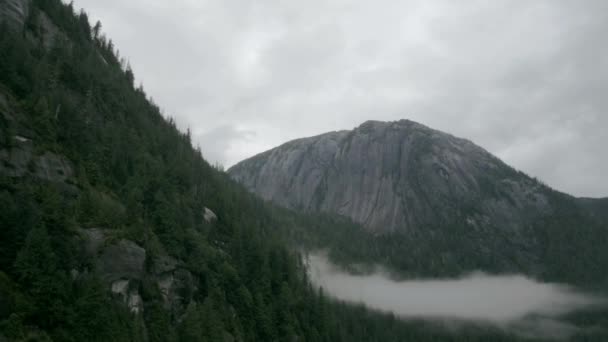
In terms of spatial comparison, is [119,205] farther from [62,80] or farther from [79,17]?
[79,17]

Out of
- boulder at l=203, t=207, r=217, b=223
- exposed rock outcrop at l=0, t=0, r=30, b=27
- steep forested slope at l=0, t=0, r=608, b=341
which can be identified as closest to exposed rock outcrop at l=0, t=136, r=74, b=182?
steep forested slope at l=0, t=0, r=608, b=341

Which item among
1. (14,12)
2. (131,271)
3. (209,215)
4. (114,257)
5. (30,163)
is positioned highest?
(14,12)

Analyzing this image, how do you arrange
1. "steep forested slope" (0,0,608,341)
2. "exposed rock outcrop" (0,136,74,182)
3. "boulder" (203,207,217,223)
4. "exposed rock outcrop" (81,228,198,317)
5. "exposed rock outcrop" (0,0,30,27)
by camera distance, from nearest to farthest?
"steep forested slope" (0,0,608,341) < "exposed rock outcrop" (0,136,74,182) < "exposed rock outcrop" (81,228,198,317) < "exposed rock outcrop" (0,0,30,27) < "boulder" (203,207,217,223)

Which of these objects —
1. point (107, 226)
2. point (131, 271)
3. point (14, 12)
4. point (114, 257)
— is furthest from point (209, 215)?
point (14, 12)

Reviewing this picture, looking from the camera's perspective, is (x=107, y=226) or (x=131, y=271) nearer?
(x=131, y=271)

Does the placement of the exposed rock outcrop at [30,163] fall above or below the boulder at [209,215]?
below

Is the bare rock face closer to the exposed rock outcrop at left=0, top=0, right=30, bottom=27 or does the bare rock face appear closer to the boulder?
the boulder

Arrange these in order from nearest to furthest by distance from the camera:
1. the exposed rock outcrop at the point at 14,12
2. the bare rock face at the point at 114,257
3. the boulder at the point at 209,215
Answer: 1. the bare rock face at the point at 114,257
2. the exposed rock outcrop at the point at 14,12
3. the boulder at the point at 209,215

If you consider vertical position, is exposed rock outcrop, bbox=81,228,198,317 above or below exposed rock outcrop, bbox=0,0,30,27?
below

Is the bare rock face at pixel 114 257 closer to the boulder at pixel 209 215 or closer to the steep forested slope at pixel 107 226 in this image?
the steep forested slope at pixel 107 226

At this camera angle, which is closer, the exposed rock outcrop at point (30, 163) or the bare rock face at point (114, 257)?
the exposed rock outcrop at point (30, 163)

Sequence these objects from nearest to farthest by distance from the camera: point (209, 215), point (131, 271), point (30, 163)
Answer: point (30, 163), point (131, 271), point (209, 215)

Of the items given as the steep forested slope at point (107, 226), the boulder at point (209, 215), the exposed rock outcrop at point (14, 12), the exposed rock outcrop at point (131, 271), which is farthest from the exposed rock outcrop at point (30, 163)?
the boulder at point (209, 215)

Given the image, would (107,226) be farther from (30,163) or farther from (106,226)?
(30,163)
